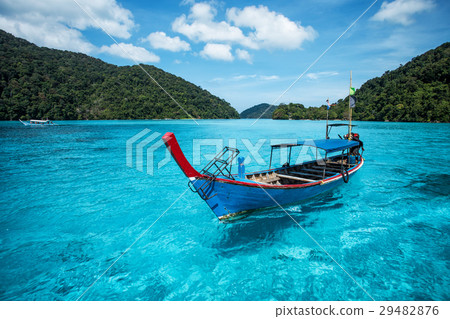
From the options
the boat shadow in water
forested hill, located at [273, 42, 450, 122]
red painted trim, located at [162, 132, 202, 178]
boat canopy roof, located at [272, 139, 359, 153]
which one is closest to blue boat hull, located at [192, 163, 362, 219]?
red painted trim, located at [162, 132, 202, 178]

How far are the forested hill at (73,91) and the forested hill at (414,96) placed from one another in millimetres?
87780

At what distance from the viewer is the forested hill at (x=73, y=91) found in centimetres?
8256

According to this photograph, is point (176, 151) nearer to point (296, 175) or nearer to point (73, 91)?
point (296, 175)

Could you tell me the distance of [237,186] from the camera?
6.45 meters

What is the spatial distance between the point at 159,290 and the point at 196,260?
4.22 ft

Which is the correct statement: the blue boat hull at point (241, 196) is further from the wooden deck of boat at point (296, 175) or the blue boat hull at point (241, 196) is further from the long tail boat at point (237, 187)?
the wooden deck of boat at point (296, 175)

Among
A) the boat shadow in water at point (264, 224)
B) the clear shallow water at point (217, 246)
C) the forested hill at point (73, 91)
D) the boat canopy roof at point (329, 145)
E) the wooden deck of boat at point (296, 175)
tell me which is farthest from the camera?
the forested hill at point (73, 91)

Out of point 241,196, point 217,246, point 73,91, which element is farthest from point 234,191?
point 73,91

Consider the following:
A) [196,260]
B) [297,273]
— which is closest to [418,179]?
[297,273]

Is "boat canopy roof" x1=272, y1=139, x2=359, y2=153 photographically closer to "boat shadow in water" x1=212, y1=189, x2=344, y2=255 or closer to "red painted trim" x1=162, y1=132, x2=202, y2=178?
"boat shadow in water" x1=212, y1=189, x2=344, y2=255

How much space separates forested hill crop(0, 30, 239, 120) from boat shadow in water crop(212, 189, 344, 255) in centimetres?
10786

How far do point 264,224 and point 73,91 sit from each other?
406 feet

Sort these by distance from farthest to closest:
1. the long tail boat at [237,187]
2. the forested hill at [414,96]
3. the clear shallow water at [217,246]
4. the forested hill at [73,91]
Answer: the forested hill at [73,91]
the forested hill at [414,96]
the long tail boat at [237,187]
the clear shallow water at [217,246]

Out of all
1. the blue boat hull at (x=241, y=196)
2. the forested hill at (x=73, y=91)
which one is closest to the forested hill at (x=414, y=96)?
the blue boat hull at (x=241, y=196)
